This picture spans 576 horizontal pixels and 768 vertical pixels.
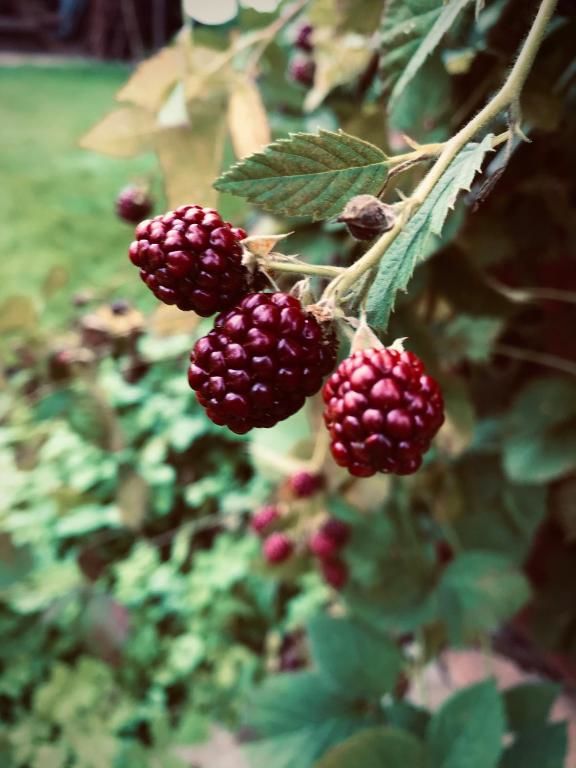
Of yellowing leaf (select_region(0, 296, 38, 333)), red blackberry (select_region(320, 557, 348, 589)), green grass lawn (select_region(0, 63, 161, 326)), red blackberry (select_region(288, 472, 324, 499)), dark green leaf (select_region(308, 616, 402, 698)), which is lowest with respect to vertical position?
green grass lawn (select_region(0, 63, 161, 326))

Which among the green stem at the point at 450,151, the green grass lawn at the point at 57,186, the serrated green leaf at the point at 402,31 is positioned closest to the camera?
the green stem at the point at 450,151

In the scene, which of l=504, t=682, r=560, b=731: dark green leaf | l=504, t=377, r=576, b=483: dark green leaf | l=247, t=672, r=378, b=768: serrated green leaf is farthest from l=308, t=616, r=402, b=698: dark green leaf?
l=504, t=377, r=576, b=483: dark green leaf

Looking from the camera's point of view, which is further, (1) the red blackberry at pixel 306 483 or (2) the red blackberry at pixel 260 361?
(1) the red blackberry at pixel 306 483

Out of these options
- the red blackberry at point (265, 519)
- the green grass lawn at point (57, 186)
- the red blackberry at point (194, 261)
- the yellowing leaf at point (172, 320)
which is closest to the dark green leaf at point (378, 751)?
the red blackberry at point (265, 519)

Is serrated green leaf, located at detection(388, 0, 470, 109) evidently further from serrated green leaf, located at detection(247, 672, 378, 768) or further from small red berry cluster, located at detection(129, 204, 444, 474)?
serrated green leaf, located at detection(247, 672, 378, 768)

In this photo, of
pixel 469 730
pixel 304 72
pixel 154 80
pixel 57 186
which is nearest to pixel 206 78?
pixel 154 80

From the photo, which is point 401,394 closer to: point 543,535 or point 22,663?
point 543,535

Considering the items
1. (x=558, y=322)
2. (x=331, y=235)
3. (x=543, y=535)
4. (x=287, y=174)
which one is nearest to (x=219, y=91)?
(x=331, y=235)

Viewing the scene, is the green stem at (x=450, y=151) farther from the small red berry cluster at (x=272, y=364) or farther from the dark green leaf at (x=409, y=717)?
the dark green leaf at (x=409, y=717)
